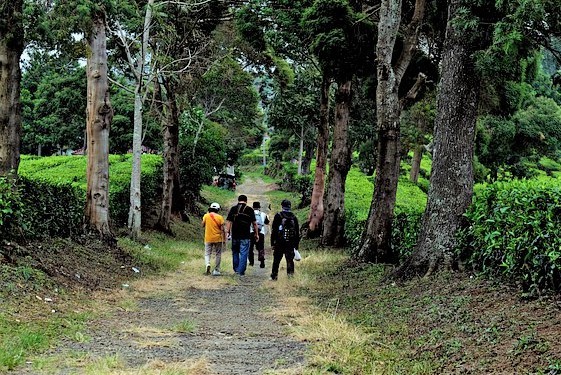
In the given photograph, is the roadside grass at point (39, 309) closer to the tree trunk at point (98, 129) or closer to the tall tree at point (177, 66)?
the tree trunk at point (98, 129)

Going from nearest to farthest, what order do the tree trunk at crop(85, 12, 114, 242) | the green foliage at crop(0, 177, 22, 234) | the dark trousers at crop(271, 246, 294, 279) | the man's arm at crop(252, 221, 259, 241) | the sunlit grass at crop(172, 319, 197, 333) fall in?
the sunlit grass at crop(172, 319, 197, 333) < the green foliage at crop(0, 177, 22, 234) < the dark trousers at crop(271, 246, 294, 279) < the tree trunk at crop(85, 12, 114, 242) < the man's arm at crop(252, 221, 259, 241)

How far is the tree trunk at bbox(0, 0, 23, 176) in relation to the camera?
10.5 meters

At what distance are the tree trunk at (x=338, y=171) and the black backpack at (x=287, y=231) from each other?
6.13 m

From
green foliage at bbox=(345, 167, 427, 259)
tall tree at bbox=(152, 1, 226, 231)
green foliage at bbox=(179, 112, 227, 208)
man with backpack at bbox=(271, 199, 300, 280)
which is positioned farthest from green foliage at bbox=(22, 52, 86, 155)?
man with backpack at bbox=(271, 199, 300, 280)

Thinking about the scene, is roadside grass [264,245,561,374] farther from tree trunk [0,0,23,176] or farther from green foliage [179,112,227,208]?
green foliage [179,112,227,208]

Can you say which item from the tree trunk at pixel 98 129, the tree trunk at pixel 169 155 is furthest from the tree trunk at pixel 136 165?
the tree trunk at pixel 169 155

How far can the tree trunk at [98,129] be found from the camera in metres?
12.9

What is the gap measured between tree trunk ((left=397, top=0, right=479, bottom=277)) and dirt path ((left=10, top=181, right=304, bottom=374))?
2.60 m

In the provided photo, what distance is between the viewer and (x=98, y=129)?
514 inches

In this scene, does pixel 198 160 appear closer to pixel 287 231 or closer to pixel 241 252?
pixel 241 252

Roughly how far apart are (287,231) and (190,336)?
561 cm

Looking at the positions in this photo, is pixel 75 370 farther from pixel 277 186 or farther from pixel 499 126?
pixel 277 186

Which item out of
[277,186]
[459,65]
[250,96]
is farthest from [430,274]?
[277,186]

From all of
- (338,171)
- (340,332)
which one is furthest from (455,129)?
(338,171)
